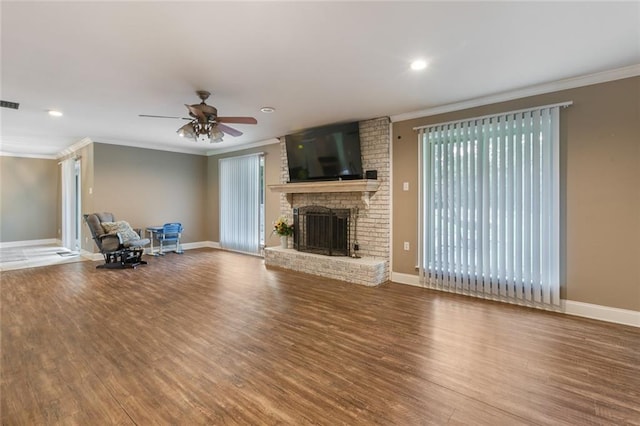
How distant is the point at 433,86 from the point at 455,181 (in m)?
1.31

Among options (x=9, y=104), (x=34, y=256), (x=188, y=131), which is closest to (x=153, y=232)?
(x=34, y=256)

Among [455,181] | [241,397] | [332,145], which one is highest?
[332,145]

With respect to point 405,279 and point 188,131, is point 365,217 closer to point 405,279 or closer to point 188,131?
point 405,279

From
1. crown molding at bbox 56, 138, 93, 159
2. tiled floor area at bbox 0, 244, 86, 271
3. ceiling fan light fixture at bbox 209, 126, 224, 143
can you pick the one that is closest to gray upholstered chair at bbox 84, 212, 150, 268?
tiled floor area at bbox 0, 244, 86, 271

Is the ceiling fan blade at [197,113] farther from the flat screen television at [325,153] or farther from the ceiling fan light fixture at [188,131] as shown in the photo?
the flat screen television at [325,153]

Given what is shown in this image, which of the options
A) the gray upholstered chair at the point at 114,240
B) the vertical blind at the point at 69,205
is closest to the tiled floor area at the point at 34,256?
the vertical blind at the point at 69,205

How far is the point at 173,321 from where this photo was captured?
320cm

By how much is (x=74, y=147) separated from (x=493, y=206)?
29.0 ft

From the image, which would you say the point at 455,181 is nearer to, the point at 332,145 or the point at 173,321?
the point at 332,145

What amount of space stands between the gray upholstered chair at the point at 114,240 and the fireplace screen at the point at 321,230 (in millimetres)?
3114

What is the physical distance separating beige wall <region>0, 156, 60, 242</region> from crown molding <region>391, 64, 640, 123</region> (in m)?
10.0

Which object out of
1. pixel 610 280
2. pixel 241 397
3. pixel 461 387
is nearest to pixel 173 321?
pixel 241 397

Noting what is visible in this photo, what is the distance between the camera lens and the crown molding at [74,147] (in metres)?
6.58

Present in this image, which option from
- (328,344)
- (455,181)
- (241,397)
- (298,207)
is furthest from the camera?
(298,207)
